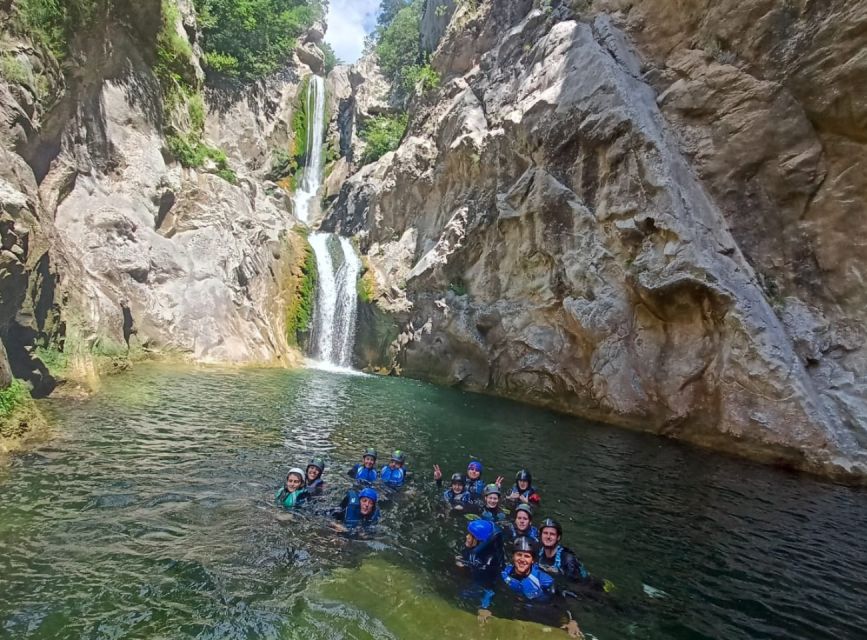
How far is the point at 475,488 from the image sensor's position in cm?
1065

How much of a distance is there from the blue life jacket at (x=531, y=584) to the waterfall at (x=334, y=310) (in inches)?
984

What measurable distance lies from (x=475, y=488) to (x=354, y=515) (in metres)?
3.06

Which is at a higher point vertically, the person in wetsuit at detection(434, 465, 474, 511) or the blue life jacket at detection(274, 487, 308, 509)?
the person in wetsuit at detection(434, 465, 474, 511)

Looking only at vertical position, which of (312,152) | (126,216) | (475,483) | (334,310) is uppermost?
(312,152)

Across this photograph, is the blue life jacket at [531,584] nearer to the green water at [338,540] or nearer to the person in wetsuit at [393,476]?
the green water at [338,540]

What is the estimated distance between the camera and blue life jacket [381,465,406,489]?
1065cm

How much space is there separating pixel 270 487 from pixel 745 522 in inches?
372

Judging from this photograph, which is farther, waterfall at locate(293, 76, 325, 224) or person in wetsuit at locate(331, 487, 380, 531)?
waterfall at locate(293, 76, 325, 224)

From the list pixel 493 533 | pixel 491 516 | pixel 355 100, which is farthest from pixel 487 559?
pixel 355 100

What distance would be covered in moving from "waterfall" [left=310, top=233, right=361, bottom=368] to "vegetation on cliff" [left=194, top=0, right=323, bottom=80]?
56.0 ft

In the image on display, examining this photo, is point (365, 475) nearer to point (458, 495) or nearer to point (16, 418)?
point (458, 495)

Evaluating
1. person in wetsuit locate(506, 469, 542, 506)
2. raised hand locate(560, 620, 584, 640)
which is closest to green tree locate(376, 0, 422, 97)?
person in wetsuit locate(506, 469, 542, 506)

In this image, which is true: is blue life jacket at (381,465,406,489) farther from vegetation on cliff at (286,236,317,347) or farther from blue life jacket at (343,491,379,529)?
vegetation on cliff at (286,236,317,347)

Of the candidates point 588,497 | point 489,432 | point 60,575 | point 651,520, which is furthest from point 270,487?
point 489,432
